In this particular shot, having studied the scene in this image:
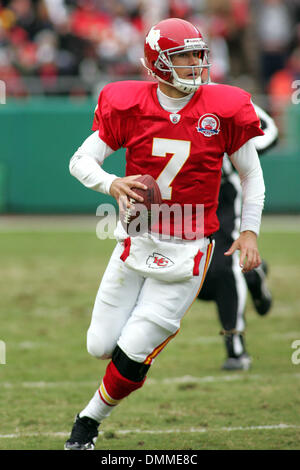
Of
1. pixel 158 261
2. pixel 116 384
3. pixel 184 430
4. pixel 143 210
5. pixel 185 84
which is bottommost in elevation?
pixel 184 430

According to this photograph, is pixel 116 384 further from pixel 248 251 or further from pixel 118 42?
pixel 118 42

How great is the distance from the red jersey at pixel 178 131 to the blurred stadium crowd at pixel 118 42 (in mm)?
7616

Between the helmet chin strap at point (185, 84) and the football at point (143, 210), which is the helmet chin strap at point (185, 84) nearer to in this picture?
the helmet chin strap at point (185, 84)

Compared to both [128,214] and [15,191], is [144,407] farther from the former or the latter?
[15,191]

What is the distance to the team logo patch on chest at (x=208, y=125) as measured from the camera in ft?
12.3

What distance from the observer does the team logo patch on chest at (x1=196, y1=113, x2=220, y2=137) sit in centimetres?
375

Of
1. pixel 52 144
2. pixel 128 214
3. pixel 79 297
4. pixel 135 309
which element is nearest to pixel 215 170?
pixel 128 214

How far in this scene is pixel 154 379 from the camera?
5305 millimetres

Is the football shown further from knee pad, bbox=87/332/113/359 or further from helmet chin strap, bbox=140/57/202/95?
knee pad, bbox=87/332/113/359

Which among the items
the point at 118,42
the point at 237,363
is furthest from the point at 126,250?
the point at 118,42

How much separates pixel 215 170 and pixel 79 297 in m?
3.77

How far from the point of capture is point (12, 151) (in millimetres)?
11508

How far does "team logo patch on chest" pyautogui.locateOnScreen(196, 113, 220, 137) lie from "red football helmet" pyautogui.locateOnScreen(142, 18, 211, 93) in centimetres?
15

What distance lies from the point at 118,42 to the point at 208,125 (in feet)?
30.0
